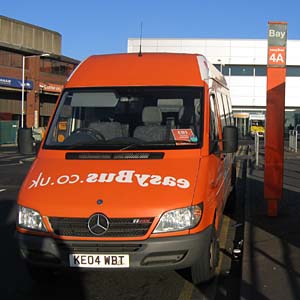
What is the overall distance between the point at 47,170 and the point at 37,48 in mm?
51804

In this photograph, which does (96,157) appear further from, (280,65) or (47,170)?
(280,65)

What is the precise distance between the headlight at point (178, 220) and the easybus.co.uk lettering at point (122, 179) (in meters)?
0.27

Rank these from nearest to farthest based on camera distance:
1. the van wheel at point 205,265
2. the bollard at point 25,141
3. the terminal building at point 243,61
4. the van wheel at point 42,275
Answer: the van wheel at point 205,265
the van wheel at point 42,275
the bollard at point 25,141
the terminal building at point 243,61

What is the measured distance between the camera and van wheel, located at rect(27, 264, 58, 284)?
5.47 metres

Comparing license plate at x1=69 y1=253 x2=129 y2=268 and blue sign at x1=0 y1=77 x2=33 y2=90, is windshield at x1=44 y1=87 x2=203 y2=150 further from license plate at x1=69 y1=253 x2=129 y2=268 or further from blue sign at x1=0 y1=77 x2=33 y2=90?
blue sign at x1=0 y1=77 x2=33 y2=90

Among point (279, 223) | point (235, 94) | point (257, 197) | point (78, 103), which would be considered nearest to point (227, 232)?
point (279, 223)

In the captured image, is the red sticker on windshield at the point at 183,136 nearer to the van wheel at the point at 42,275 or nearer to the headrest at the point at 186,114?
the headrest at the point at 186,114

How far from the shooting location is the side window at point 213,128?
585cm

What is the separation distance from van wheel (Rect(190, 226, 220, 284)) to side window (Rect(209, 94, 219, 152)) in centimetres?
104

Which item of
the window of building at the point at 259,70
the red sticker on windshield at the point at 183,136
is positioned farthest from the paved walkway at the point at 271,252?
the window of building at the point at 259,70

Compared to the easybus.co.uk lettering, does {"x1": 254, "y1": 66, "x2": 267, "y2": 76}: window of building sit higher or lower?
higher

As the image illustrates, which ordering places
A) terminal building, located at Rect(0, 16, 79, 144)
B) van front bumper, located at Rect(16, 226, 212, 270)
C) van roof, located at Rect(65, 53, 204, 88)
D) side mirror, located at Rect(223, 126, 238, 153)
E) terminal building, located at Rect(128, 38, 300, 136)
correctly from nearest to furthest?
van front bumper, located at Rect(16, 226, 212, 270), side mirror, located at Rect(223, 126, 238, 153), van roof, located at Rect(65, 53, 204, 88), terminal building, located at Rect(0, 16, 79, 144), terminal building, located at Rect(128, 38, 300, 136)

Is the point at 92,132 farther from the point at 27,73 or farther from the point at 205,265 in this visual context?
the point at 27,73

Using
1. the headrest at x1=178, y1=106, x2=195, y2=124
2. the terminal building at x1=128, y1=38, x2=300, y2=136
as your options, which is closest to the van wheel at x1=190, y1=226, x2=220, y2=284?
the headrest at x1=178, y1=106, x2=195, y2=124
